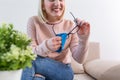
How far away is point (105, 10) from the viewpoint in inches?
104

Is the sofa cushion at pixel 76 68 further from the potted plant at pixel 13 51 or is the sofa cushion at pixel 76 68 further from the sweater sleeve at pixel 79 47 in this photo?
the potted plant at pixel 13 51

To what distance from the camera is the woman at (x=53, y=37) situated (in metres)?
1.25

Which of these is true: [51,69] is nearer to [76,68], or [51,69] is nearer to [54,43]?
[54,43]

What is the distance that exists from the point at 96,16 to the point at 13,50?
1941mm

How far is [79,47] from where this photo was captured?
136 cm

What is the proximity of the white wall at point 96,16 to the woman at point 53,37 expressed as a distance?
2.86ft

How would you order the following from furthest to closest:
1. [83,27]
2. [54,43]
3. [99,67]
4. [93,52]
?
1. [93,52]
2. [99,67]
3. [83,27]
4. [54,43]

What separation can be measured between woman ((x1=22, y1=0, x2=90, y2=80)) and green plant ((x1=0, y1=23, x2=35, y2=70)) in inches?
13.2

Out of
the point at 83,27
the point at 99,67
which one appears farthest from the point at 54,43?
the point at 99,67

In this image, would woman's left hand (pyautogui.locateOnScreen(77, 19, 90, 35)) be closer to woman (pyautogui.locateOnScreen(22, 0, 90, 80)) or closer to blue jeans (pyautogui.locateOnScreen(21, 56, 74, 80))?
woman (pyautogui.locateOnScreen(22, 0, 90, 80))

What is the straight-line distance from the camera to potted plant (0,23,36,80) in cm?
75

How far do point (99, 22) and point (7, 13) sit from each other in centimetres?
94

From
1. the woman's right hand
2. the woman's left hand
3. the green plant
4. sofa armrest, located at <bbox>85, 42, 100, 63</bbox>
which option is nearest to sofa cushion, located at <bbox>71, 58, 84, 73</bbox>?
sofa armrest, located at <bbox>85, 42, 100, 63</bbox>

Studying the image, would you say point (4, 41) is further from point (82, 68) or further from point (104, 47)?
point (104, 47)
